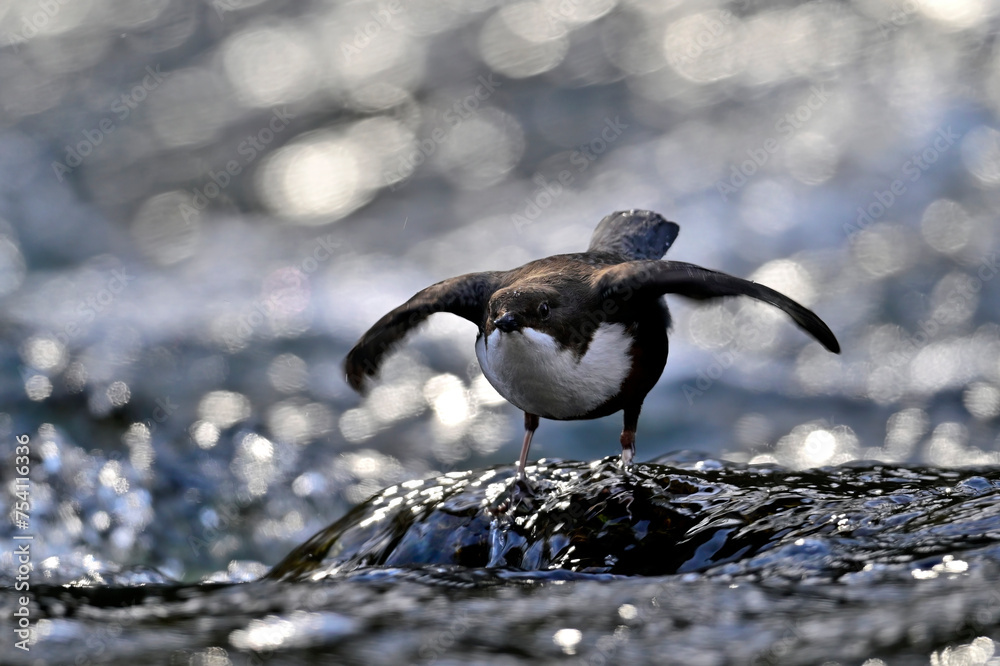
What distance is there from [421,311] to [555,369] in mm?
776

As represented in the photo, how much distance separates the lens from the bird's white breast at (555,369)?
407cm

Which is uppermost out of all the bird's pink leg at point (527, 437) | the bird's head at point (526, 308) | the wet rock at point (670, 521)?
the bird's head at point (526, 308)

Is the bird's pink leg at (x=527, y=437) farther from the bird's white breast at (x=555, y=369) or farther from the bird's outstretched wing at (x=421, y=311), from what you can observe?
the bird's outstretched wing at (x=421, y=311)

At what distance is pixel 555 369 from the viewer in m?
4.11

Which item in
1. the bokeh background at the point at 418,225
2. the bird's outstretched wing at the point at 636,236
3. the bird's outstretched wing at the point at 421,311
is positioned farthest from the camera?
the bokeh background at the point at 418,225

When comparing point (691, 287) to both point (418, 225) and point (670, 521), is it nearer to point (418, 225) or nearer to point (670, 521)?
point (670, 521)

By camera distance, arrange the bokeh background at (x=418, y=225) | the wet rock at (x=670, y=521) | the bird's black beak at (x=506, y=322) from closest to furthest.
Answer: the wet rock at (x=670, y=521) → the bird's black beak at (x=506, y=322) → the bokeh background at (x=418, y=225)

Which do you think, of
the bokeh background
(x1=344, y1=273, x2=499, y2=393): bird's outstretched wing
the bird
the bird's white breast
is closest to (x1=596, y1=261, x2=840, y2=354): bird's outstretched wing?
the bird

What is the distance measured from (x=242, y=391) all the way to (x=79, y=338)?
5.28 ft

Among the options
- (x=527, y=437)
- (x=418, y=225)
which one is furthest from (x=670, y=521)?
(x=418, y=225)

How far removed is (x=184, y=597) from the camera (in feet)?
11.5

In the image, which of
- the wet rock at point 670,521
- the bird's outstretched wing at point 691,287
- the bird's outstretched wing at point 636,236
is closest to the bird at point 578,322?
the bird's outstretched wing at point 691,287

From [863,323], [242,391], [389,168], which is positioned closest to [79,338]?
[242,391]

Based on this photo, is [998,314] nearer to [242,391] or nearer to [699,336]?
[699,336]
